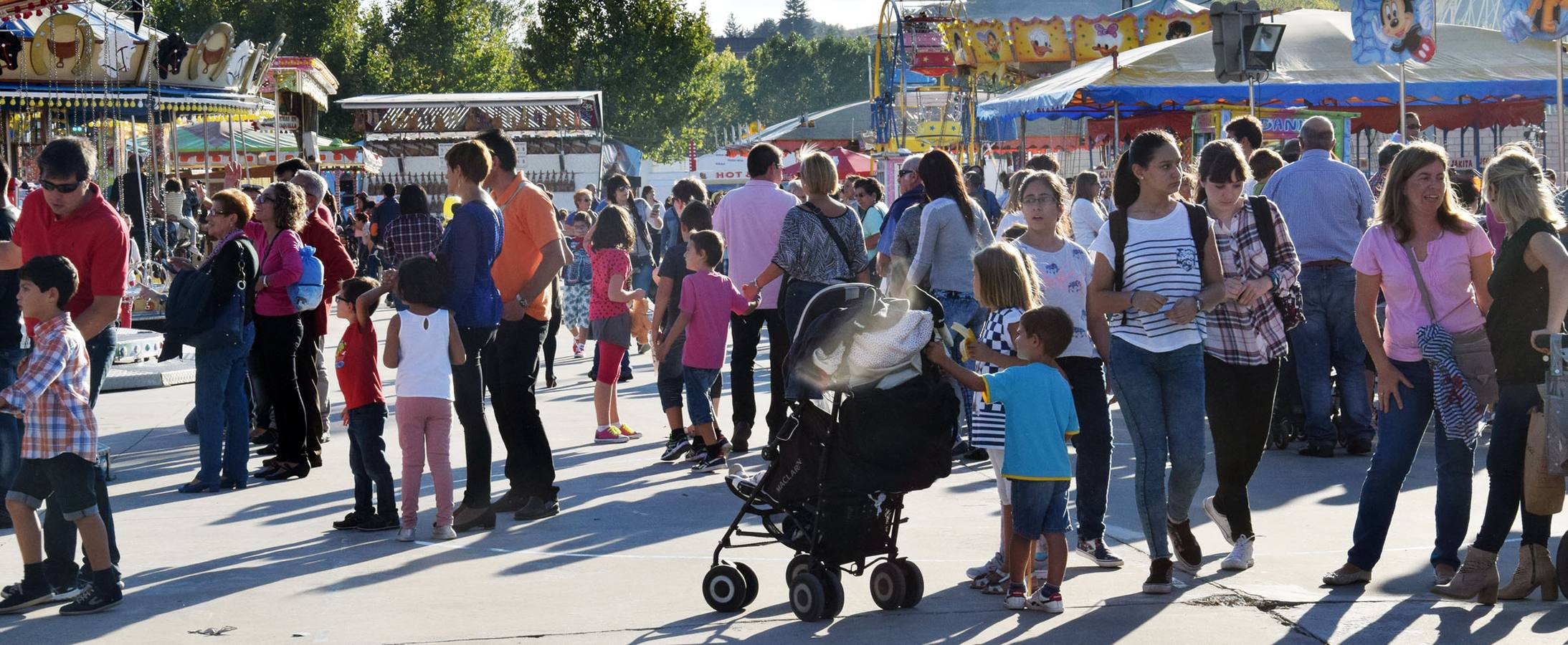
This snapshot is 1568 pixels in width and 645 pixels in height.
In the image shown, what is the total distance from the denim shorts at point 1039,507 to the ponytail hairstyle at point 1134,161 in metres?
1.16

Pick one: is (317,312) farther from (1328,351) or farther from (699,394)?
(1328,351)

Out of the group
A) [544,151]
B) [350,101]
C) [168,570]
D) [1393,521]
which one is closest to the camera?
[168,570]

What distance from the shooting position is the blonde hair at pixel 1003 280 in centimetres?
601

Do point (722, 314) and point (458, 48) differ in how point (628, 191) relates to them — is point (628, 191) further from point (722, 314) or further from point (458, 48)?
point (458, 48)

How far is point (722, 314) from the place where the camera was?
9.38m

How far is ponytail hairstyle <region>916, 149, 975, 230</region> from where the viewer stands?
8.48m

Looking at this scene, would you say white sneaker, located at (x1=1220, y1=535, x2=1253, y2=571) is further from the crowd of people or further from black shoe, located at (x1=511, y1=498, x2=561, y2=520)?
black shoe, located at (x1=511, y1=498, x2=561, y2=520)

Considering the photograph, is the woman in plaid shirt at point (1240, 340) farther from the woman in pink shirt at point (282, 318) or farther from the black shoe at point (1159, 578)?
the woman in pink shirt at point (282, 318)

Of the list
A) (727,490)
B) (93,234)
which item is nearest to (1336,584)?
(727,490)

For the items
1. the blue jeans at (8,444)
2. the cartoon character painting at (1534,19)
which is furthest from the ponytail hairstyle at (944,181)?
the blue jeans at (8,444)

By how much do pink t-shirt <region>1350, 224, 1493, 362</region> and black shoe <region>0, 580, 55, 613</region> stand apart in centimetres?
498

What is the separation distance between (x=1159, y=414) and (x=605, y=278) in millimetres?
6298

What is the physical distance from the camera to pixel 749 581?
5.81 m

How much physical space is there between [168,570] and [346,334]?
144 cm
